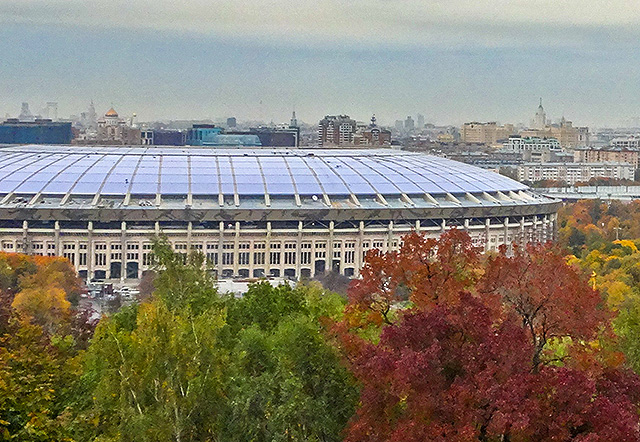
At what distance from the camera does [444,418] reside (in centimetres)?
2052

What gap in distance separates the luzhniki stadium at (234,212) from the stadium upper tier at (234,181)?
0.10 meters

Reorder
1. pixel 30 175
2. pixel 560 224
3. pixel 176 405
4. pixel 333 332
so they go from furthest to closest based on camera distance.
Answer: pixel 560 224
pixel 30 175
pixel 333 332
pixel 176 405

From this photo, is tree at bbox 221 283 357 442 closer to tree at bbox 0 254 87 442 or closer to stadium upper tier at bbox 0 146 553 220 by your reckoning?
tree at bbox 0 254 87 442

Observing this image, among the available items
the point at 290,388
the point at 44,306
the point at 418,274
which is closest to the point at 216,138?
the point at 44,306

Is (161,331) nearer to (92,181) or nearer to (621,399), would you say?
(621,399)

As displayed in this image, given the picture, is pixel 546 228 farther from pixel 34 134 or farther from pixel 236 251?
pixel 34 134

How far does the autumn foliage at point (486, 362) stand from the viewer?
66.0ft

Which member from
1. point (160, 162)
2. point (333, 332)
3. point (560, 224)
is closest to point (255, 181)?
point (160, 162)

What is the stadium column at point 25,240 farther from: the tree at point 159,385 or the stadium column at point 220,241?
the tree at point 159,385

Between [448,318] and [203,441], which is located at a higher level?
[448,318]

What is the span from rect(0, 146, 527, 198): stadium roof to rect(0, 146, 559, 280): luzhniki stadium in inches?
4.9

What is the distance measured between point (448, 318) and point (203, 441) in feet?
18.5

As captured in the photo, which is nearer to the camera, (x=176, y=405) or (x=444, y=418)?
(x=444, y=418)

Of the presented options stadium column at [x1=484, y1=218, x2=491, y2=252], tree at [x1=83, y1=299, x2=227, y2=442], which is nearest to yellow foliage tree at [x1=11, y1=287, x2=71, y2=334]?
tree at [x1=83, y1=299, x2=227, y2=442]
